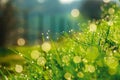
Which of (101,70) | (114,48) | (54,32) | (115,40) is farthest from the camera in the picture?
A: (54,32)

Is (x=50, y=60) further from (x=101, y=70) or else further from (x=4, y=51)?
(x=4, y=51)

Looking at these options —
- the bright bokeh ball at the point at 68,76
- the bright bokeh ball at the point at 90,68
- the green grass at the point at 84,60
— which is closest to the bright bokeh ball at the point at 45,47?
the green grass at the point at 84,60

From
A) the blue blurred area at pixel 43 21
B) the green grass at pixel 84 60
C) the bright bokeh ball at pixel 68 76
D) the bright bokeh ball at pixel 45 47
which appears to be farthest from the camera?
the blue blurred area at pixel 43 21

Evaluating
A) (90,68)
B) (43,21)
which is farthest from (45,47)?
(43,21)

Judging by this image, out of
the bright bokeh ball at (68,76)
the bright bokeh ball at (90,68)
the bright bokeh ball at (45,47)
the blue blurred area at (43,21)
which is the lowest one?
the bright bokeh ball at (68,76)

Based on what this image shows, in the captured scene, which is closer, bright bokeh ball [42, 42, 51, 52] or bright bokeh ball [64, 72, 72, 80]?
bright bokeh ball [64, 72, 72, 80]

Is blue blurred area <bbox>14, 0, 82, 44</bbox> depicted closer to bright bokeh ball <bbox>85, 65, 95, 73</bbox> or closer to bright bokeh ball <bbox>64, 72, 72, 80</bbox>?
bright bokeh ball <bbox>64, 72, 72, 80</bbox>

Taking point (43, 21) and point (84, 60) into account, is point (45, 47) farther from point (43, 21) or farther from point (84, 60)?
point (43, 21)

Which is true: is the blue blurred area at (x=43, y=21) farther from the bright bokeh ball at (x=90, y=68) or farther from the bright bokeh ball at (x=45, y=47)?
the bright bokeh ball at (x=90, y=68)

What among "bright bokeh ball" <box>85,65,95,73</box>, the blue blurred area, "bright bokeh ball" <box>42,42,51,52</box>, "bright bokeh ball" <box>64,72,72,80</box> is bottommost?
"bright bokeh ball" <box>64,72,72,80</box>

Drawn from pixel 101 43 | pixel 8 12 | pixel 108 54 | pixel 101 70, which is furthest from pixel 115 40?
pixel 8 12

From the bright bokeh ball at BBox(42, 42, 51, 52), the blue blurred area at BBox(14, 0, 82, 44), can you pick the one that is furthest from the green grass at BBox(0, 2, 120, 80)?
the blue blurred area at BBox(14, 0, 82, 44)
